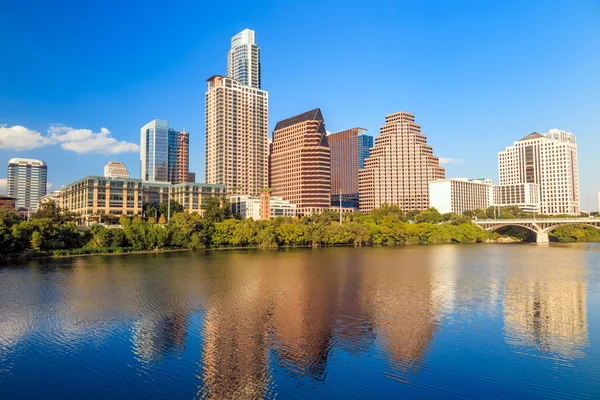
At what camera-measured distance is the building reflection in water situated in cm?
2547

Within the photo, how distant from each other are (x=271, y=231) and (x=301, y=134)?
84.3m

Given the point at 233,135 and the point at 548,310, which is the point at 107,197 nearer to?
the point at 233,135

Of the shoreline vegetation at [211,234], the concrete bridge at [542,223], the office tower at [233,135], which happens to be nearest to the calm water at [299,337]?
the shoreline vegetation at [211,234]

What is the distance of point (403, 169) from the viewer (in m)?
197

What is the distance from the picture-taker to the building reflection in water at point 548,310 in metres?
25.5

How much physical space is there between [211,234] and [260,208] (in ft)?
186

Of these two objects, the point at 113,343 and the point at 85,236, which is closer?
the point at 113,343

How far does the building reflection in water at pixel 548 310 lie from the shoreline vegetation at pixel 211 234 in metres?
55.0

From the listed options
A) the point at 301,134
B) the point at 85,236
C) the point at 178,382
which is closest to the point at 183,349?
the point at 178,382

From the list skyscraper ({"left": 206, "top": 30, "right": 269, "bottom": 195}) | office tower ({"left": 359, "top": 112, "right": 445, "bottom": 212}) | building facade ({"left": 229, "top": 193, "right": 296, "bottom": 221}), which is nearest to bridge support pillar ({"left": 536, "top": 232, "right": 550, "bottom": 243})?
office tower ({"left": 359, "top": 112, "right": 445, "bottom": 212})

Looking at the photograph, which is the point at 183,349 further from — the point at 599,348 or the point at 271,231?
the point at 271,231

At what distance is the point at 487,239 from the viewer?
126938 mm

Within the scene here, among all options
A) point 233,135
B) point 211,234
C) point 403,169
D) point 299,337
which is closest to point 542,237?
point 403,169

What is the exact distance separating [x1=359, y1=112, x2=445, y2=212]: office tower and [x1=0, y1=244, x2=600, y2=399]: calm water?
146724 millimetres
